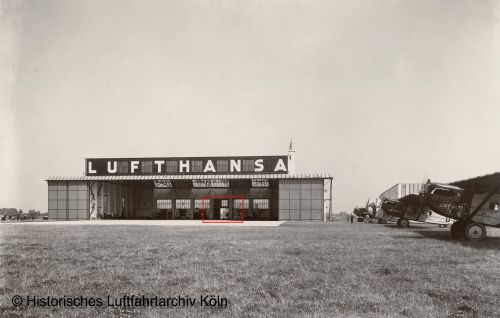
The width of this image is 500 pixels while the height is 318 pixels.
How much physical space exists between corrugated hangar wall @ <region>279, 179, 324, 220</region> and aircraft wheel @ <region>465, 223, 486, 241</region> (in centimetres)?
3306

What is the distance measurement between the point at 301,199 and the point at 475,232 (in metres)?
34.0

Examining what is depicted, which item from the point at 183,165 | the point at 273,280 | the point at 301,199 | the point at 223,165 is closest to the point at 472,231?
the point at 273,280

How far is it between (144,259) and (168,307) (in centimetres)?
593

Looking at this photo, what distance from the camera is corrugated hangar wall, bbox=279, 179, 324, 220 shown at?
53844 millimetres

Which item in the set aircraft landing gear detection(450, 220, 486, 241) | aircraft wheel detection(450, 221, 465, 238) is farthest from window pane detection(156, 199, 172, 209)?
aircraft landing gear detection(450, 220, 486, 241)

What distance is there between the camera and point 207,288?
8.89 m

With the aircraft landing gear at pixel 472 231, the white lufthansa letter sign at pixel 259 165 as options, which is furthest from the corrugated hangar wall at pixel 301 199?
A: the aircraft landing gear at pixel 472 231

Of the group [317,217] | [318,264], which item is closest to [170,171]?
[317,217]

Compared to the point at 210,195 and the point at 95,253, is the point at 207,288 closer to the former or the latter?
the point at 95,253

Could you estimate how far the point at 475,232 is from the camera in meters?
20.6

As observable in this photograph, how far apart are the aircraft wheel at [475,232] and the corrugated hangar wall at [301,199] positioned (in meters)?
33.1

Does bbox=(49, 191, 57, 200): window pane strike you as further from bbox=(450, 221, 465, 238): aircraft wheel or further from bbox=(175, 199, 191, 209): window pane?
bbox=(450, 221, 465, 238): aircraft wheel

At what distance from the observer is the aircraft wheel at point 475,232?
20.4 metres

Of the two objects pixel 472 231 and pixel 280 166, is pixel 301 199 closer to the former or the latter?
pixel 280 166
